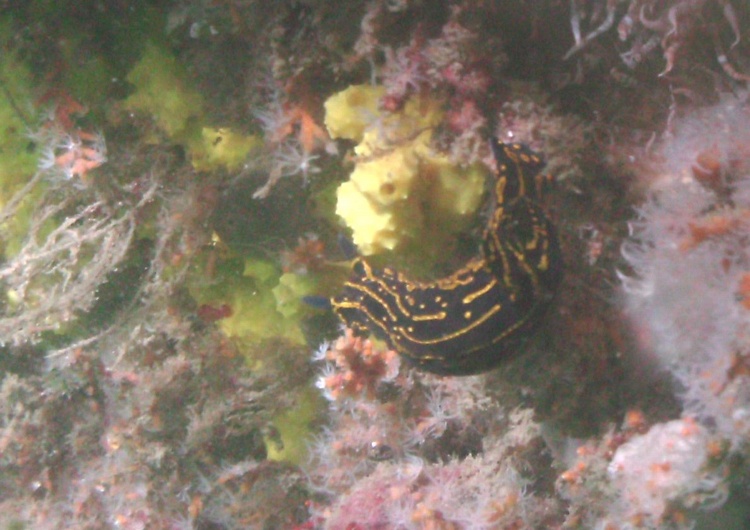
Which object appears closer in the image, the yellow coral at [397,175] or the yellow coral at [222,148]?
the yellow coral at [397,175]

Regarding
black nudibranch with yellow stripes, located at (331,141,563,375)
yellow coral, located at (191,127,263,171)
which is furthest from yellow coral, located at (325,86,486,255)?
yellow coral, located at (191,127,263,171)

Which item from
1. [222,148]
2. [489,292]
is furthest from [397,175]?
[222,148]

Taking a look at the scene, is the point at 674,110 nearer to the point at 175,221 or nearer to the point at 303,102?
the point at 303,102

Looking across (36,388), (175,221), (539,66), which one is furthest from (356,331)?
(36,388)

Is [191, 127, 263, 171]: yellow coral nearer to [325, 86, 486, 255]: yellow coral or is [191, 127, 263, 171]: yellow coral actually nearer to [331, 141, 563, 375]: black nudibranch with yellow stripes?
[325, 86, 486, 255]: yellow coral

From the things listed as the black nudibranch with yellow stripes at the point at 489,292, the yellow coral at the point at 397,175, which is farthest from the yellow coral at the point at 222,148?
the black nudibranch with yellow stripes at the point at 489,292

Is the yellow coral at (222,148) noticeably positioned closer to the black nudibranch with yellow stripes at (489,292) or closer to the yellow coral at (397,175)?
the yellow coral at (397,175)
